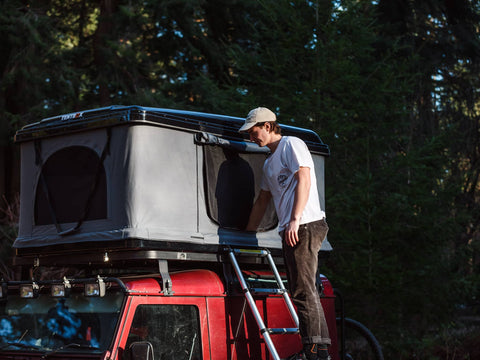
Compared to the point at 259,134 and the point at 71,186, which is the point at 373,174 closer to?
the point at 259,134

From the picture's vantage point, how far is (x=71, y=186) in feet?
18.6

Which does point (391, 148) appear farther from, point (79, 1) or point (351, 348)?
point (79, 1)

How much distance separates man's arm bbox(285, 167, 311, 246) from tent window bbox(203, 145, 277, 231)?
702 millimetres

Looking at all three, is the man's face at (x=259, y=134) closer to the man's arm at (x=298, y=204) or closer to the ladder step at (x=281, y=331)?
the man's arm at (x=298, y=204)

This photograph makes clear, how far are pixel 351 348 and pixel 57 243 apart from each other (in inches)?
311

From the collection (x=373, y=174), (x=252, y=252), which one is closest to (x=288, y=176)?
(x=252, y=252)

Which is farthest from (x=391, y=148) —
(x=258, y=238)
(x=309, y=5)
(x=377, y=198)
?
(x=258, y=238)

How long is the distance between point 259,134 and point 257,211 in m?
0.70

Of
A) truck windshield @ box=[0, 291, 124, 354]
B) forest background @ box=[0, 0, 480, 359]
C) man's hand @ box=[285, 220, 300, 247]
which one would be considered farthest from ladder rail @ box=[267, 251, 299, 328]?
forest background @ box=[0, 0, 480, 359]

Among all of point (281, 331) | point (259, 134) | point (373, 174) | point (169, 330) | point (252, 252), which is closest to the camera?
point (169, 330)

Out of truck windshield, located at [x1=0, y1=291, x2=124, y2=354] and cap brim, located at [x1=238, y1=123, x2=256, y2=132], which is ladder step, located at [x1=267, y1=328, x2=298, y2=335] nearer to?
truck windshield, located at [x1=0, y1=291, x2=124, y2=354]

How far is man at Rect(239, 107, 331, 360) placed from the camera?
5.17 m

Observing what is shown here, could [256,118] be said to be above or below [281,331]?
above

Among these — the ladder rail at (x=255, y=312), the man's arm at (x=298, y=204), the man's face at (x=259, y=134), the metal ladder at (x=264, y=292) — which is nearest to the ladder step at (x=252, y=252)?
the metal ladder at (x=264, y=292)
